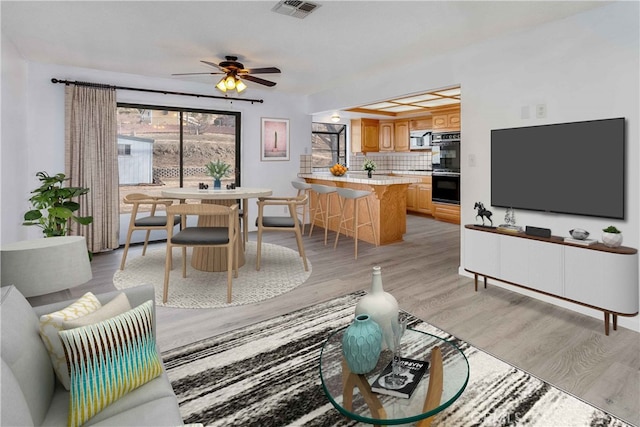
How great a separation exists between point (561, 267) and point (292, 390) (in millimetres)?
2269

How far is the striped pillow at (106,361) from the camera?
48.8 inches

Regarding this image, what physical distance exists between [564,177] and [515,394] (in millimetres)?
2013

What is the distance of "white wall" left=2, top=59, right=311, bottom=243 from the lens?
3.87m

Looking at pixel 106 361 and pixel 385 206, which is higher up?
pixel 385 206

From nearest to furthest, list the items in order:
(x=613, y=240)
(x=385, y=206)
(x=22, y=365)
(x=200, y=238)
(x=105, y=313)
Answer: (x=22, y=365)
(x=105, y=313)
(x=613, y=240)
(x=200, y=238)
(x=385, y=206)

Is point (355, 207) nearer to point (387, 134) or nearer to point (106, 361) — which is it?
point (106, 361)

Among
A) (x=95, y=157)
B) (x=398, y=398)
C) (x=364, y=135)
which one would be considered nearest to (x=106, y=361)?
(x=398, y=398)

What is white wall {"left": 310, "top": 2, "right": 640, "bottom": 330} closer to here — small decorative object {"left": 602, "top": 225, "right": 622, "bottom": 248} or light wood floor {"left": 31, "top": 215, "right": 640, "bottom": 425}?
small decorative object {"left": 602, "top": 225, "right": 622, "bottom": 248}

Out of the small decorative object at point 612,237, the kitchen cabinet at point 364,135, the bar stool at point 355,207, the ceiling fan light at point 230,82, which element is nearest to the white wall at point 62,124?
the bar stool at point 355,207

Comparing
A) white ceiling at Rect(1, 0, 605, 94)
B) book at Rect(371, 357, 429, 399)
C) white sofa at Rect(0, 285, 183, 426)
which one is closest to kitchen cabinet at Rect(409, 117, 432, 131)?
white ceiling at Rect(1, 0, 605, 94)

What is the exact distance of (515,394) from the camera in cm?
193

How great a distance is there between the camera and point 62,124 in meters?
4.73

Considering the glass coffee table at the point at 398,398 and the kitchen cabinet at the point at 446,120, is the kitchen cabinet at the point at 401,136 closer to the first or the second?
the kitchen cabinet at the point at 446,120

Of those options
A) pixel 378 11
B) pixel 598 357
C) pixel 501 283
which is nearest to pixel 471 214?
pixel 501 283
